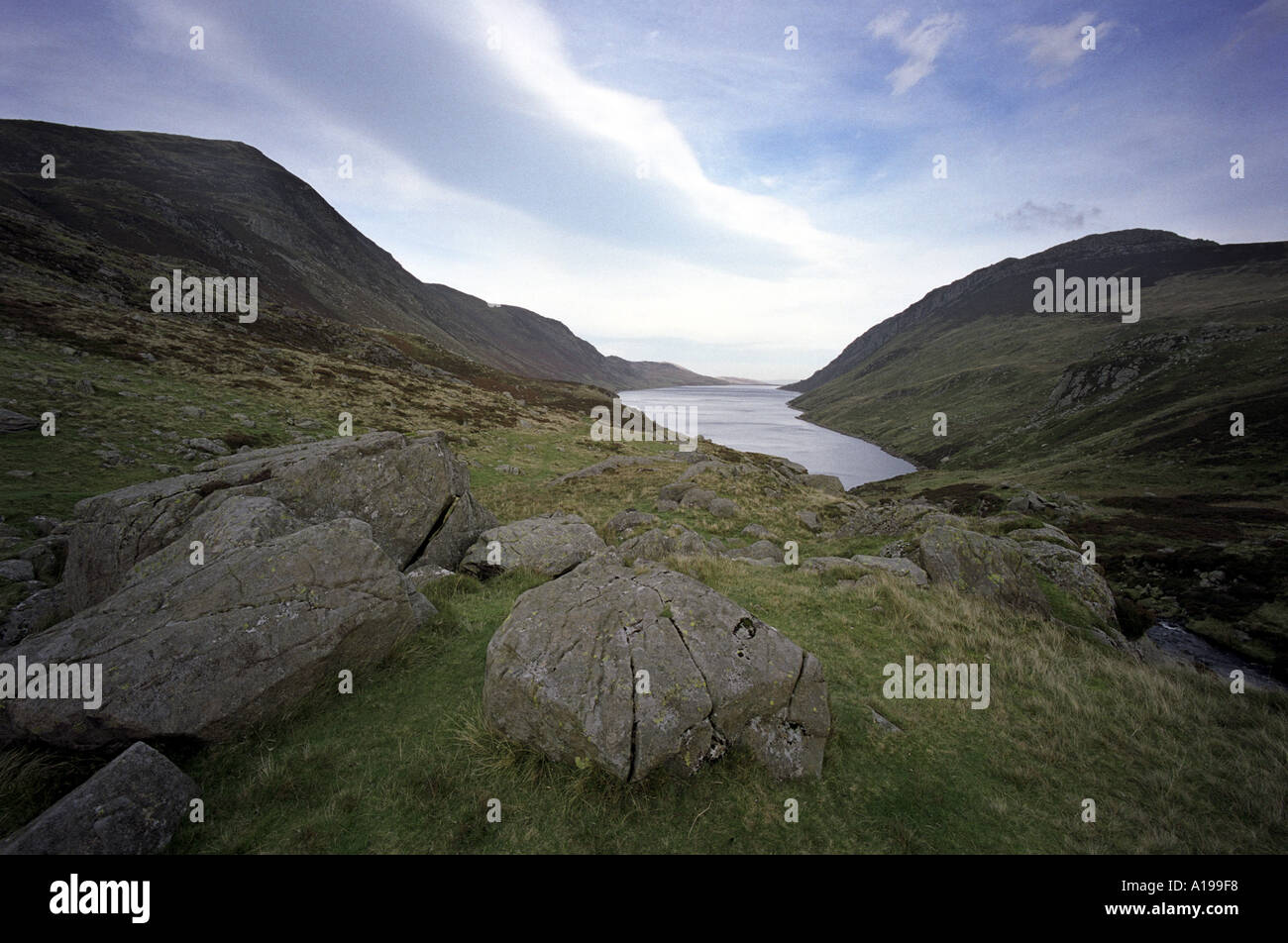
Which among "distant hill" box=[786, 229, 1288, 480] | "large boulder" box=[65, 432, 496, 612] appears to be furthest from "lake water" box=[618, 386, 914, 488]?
"large boulder" box=[65, 432, 496, 612]

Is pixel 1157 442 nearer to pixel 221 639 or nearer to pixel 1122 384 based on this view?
pixel 1122 384

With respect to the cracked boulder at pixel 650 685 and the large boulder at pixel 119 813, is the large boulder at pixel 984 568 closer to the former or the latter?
the cracked boulder at pixel 650 685

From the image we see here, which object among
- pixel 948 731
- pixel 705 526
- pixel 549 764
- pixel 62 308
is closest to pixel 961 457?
pixel 705 526

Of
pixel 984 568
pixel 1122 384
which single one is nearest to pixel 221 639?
pixel 984 568

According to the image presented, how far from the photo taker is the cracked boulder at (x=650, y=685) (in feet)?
20.3

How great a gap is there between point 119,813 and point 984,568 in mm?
18961

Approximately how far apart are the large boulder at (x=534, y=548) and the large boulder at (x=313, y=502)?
4.29 ft

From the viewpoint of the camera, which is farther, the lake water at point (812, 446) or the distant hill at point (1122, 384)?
the lake water at point (812, 446)

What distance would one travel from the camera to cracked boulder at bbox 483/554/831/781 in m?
6.20

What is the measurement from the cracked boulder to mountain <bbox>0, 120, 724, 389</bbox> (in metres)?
70.4

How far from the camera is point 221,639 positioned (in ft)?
22.4

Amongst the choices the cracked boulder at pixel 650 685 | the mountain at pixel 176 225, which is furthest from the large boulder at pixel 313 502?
the mountain at pixel 176 225
